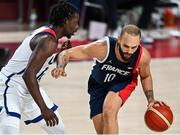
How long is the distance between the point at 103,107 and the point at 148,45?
291 inches

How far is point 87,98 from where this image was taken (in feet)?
25.1

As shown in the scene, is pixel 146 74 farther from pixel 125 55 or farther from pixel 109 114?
pixel 109 114

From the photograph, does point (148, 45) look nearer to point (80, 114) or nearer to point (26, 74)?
point (80, 114)

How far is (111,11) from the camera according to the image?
11.7 meters

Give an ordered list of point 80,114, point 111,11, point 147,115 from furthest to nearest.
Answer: point 111,11 → point 80,114 → point 147,115

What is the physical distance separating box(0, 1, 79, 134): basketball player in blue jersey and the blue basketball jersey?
498 mm

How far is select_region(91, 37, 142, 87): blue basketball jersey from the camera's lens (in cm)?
466

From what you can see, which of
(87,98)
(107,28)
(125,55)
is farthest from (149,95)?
(107,28)

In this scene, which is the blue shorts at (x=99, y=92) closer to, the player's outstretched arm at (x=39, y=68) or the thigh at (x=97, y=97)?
the thigh at (x=97, y=97)

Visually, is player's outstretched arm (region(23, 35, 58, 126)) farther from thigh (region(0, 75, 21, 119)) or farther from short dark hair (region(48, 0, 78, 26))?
thigh (region(0, 75, 21, 119))

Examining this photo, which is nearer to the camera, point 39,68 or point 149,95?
point 39,68

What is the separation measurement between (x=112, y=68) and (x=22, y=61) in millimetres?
814

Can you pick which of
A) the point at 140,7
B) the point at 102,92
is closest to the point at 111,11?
the point at 140,7

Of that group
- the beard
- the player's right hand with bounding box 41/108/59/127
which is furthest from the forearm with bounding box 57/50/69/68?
the player's right hand with bounding box 41/108/59/127
